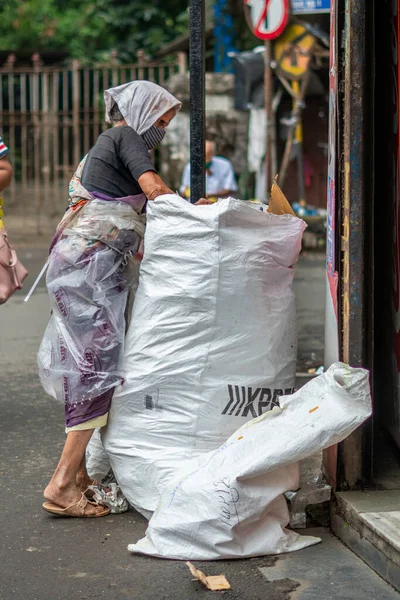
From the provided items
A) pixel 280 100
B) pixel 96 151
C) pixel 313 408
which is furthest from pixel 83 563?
pixel 280 100

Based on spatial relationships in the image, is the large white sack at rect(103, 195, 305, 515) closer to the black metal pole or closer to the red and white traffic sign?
the black metal pole

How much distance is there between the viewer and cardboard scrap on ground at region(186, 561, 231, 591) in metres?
3.18

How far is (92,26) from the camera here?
24625 millimetres

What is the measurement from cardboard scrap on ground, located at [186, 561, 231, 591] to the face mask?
1.74m

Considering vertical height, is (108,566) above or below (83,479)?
below

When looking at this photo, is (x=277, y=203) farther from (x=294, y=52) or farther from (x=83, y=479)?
(x=294, y=52)

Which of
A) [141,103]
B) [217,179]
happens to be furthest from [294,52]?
[141,103]

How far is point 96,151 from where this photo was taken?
3943 millimetres

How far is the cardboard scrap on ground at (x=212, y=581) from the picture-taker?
125 inches

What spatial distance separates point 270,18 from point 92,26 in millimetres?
14311

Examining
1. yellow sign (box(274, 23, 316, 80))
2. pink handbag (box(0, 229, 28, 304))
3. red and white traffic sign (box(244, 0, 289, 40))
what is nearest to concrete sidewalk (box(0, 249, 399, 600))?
pink handbag (box(0, 229, 28, 304))

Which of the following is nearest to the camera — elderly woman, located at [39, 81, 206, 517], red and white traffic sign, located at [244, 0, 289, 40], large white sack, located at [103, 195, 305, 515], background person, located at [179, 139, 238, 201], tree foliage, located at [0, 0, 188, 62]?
large white sack, located at [103, 195, 305, 515]

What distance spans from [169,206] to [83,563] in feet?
4.44

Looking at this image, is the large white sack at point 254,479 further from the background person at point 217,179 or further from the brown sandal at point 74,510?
the background person at point 217,179
